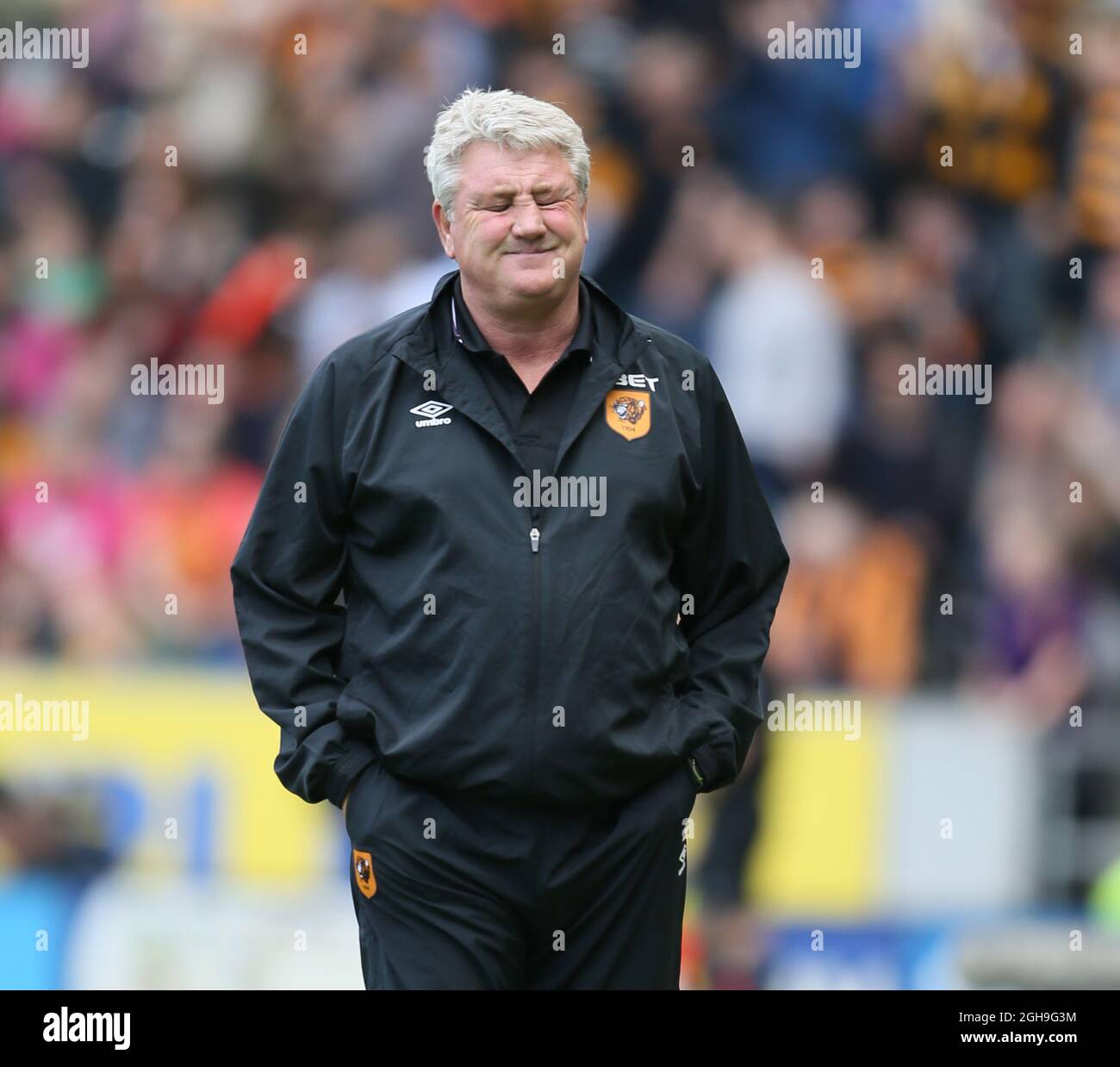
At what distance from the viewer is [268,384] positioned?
7117mm

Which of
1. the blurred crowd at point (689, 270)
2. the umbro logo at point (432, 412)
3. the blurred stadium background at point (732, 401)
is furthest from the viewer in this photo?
the blurred crowd at point (689, 270)

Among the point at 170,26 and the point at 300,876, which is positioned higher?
the point at 170,26

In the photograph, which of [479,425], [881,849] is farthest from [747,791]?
[479,425]

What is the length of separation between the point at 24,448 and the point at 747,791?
9.17 ft

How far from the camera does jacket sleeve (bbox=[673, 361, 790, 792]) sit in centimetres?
354

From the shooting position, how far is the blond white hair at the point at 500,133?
334cm

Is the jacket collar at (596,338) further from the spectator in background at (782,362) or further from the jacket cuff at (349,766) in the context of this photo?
the spectator in background at (782,362)

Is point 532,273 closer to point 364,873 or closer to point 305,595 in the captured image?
point 305,595

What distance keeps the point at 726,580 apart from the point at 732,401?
332 cm

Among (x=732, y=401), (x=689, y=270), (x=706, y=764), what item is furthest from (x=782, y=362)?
(x=706, y=764)

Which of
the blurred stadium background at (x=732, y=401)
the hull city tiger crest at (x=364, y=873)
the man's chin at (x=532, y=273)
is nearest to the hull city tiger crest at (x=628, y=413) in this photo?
the man's chin at (x=532, y=273)
